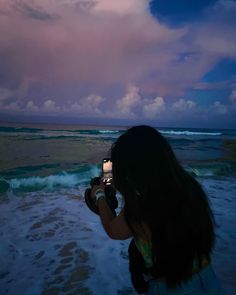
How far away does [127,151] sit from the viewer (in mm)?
1540

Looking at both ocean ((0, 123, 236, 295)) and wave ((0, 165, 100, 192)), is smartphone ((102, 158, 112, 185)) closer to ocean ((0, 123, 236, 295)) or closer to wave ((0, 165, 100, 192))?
ocean ((0, 123, 236, 295))

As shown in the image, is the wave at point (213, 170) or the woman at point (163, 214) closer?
the woman at point (163, 214)

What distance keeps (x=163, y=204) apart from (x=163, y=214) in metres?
0.05

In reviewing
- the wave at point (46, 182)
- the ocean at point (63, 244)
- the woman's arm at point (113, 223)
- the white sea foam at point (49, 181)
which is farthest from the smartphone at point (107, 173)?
the white sea foam at point (49, 181)

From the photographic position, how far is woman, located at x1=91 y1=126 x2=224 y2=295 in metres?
1.49

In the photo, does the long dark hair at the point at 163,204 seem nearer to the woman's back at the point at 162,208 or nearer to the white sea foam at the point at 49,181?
the woman's back at the point at 162,208

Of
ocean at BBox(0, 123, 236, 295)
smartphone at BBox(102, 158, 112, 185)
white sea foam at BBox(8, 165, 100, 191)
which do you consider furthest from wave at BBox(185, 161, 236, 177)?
smartphone at BBox(102, 158, 112, 185)

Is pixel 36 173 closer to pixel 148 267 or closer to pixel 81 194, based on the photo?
pixel 81 194

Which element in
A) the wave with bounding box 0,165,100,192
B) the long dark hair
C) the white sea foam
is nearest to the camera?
the long dark hair

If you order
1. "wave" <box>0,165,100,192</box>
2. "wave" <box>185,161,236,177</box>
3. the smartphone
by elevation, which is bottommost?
"wave" <box>0,165,100,192</box>

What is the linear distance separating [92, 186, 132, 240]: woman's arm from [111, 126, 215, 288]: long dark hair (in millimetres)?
51

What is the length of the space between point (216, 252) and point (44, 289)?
2356 mm

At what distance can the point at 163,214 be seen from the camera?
1.49 meters

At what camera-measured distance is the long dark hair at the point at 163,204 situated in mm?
1491
